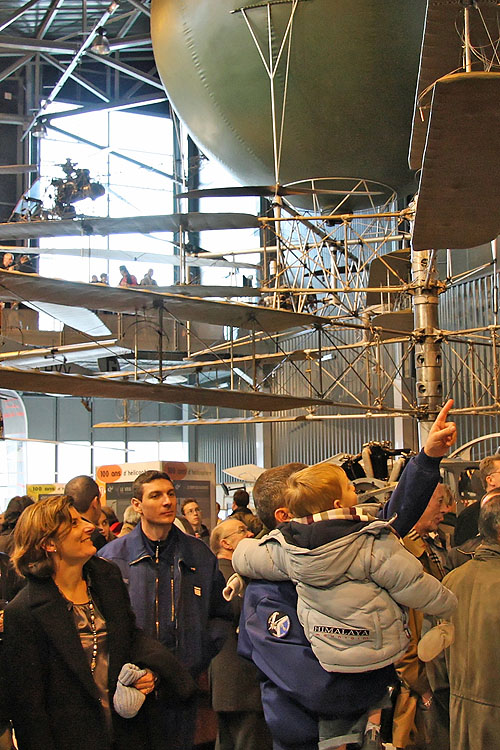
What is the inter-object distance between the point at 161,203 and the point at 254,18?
1905 cm

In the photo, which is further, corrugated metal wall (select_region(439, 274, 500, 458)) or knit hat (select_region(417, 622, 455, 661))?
corrugated metal wall (select_region(439, 274, 500, 458))

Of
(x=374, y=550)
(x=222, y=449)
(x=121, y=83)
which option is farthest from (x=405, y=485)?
(x=121, y=83)

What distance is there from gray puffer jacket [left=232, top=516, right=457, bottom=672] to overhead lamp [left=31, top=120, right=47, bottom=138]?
94.1 ft

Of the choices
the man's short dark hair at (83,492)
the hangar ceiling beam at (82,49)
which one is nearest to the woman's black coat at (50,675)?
the man's short dark hair at (83,492)

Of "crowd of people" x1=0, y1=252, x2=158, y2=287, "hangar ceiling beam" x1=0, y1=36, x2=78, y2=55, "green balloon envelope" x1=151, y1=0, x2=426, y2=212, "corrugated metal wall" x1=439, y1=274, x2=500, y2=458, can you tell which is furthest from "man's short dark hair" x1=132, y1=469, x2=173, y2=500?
"hangar ceiling beam" x1=0, y1=36, x2=78, y2=55

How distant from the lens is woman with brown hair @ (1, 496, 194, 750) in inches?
129

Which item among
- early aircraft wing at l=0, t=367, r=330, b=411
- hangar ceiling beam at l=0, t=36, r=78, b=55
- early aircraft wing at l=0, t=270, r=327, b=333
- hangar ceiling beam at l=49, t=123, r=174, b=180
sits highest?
hangar ceiling beam at l=0, t=36, r=78, b=55

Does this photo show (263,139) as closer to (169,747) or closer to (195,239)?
(169,747)

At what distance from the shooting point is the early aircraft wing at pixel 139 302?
1105 cm

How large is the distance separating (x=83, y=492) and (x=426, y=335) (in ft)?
33.3

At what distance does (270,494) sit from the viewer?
4.04 m

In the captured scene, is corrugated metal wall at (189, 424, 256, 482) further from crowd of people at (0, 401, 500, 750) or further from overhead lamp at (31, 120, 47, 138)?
crowd of people at (0, 401, 500, 750)

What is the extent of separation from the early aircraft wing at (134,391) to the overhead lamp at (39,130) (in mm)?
19369

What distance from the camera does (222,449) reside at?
33.2m
